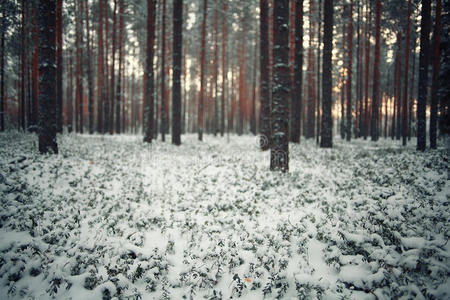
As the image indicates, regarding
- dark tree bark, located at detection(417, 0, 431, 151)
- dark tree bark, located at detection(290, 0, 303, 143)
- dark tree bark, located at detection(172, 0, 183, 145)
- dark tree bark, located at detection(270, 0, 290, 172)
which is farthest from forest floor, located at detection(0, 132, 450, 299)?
dark tree bark, located at detection(290, 0, 303, 143)

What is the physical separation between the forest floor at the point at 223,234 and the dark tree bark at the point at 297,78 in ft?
28.5

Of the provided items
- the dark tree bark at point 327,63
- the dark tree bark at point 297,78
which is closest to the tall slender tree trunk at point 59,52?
the dark tree bark at point 297,78

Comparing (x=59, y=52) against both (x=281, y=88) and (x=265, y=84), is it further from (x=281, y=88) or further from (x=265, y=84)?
(x=281, y=88)

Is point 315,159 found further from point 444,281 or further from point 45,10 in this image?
point 45,10

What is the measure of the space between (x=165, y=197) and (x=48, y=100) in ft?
20.7

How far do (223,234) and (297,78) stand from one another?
13.3 metres

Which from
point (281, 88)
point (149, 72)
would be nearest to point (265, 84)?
point (281, 88)

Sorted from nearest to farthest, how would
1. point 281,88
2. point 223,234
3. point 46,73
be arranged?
point 223,234, point 281,88, point 46,73

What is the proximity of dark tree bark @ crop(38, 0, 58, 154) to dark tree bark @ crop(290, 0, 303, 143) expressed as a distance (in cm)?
1238

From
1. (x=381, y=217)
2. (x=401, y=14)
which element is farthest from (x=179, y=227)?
(x=401, y=14)

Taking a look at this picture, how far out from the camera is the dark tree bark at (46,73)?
836cm

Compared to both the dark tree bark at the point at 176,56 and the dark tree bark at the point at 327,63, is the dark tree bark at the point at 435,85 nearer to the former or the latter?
the dark tree bark at the point at 327,63

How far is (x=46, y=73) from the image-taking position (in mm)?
8383

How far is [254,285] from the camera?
3.46 metres
